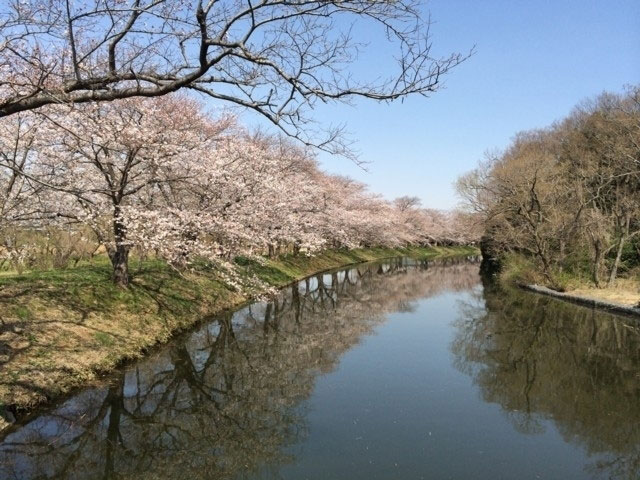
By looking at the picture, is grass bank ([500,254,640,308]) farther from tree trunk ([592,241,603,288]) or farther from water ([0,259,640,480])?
water ([0,259,640,480])

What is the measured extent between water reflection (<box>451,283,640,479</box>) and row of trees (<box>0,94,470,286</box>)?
29.6 ft

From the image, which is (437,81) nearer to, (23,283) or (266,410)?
(266,410)

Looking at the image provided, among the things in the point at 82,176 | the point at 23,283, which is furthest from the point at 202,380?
the point at 82,176

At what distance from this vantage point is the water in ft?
24.0

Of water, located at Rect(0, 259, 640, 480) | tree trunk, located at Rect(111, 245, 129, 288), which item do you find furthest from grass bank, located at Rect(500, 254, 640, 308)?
tree trunk, located at Rect(111, 245, 129, 288)

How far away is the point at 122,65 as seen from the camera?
6902mm

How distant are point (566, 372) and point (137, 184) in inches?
580

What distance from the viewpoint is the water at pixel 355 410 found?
7312mm

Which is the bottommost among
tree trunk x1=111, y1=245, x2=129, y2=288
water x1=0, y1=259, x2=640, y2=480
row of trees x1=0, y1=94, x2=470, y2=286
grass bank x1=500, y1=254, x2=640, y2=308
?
water x1=0, y1=259, x2=640, y2=480

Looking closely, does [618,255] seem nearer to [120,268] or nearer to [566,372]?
[566,372]

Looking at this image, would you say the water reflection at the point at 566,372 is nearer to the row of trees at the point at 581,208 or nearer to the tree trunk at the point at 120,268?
the row of trees at the point at 581,208

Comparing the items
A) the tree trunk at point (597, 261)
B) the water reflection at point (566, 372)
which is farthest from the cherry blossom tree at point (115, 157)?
the tree trunk at point (597, 261)

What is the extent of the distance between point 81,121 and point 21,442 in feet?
28.8

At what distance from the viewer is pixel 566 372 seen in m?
12.4
